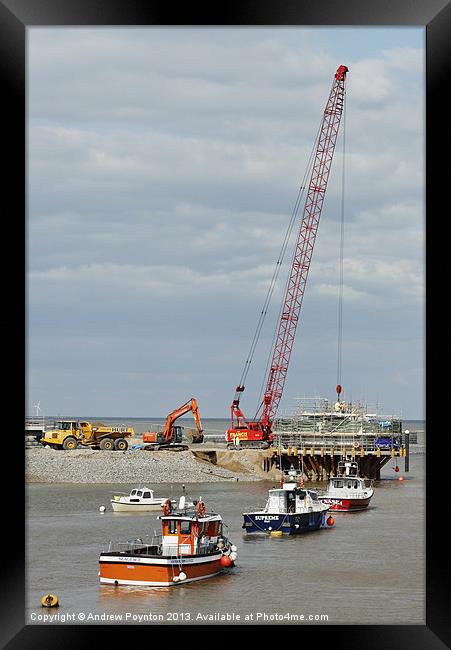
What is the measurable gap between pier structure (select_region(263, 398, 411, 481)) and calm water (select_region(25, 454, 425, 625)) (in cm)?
1478

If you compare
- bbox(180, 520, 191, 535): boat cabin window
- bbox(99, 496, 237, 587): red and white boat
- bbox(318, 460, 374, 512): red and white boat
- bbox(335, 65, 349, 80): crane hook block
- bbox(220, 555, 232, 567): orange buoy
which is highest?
bbox(335, 65, 349, 80): crane hook block

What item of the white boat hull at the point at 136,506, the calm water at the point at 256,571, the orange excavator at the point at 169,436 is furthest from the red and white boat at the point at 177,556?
Result: the orange excavator at the point at 169,436

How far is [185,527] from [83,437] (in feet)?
112

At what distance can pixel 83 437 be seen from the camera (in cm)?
5488

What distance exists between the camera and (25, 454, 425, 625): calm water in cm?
1844

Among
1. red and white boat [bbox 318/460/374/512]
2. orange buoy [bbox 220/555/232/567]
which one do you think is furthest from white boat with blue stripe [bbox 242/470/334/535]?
orange buoy [bbox 220/555/232/567]

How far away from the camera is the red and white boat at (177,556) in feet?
65.9

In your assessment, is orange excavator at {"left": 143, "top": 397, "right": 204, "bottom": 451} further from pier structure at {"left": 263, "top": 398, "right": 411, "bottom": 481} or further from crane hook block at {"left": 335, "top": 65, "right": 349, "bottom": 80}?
crane hook block at {"left": 335, "top": 65, "right": 349, "bottom": 80}

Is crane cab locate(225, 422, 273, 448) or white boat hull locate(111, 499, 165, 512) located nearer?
white boat hull locate(111, 499, 165, 512)

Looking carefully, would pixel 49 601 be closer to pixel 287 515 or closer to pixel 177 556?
pixel 177 556

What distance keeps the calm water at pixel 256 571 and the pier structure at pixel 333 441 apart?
14778 mm

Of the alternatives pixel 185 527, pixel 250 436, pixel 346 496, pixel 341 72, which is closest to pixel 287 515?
pixel 346 496

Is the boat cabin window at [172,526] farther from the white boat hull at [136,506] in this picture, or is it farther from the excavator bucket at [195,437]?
the excavator bucket at [195,437]

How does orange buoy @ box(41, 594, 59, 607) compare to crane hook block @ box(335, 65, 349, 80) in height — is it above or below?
below
